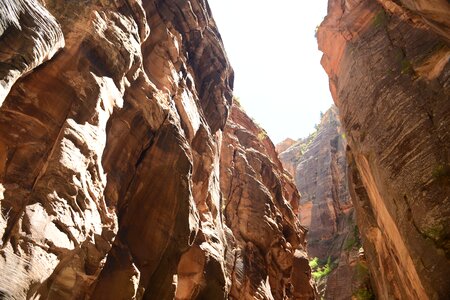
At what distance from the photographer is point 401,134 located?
13.6 meters

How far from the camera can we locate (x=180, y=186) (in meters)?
13.0

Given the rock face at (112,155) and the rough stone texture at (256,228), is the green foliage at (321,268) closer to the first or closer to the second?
the rough stone texture at (256,228)

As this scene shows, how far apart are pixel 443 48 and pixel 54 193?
12821mm

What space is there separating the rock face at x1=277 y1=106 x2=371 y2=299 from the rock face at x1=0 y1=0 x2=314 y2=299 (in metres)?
16.6

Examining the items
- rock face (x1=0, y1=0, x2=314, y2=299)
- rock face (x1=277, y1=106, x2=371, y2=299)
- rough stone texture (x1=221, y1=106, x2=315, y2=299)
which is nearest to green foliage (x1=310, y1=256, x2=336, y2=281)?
rock face (x1=277, y1=106, x2=371, y2=299)

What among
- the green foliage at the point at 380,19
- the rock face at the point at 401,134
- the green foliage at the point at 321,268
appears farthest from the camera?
the green foliage at the point at 321,268

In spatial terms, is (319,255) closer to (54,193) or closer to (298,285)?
(298,285)

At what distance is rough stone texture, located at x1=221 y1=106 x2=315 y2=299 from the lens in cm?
1980

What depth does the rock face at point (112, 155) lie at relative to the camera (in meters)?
7.44

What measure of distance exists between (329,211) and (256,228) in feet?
88.2

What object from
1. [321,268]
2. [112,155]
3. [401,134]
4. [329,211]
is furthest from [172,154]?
[329,211]

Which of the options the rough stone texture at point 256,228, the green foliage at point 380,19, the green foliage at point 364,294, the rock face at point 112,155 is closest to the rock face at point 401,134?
the green foliage at point 380,19

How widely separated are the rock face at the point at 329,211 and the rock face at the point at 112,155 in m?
16.6

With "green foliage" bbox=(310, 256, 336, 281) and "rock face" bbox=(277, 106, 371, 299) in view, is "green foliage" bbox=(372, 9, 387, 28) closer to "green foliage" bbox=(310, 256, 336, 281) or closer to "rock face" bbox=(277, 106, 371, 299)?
"rock face" bbox=(277, 106, 371, 299)
